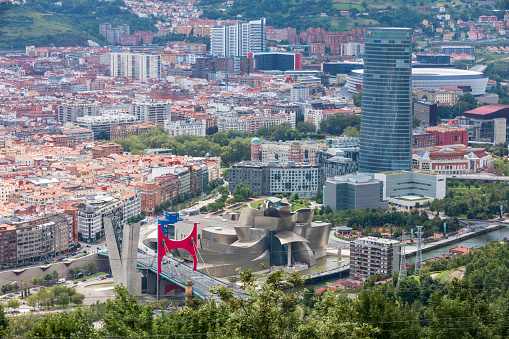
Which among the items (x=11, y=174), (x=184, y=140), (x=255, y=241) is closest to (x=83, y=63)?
(x=184, y=140)

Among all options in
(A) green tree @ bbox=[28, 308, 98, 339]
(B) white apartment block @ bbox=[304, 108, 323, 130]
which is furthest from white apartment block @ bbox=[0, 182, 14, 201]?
(B) white apartment block @ bbox=[304, 108, 323, 130]

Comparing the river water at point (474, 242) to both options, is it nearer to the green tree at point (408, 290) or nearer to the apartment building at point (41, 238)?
the green tree at point (408, 290)

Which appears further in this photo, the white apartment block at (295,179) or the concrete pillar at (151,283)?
the white apartment block at (295,179)

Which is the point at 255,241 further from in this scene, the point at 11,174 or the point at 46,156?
the point at 46,156

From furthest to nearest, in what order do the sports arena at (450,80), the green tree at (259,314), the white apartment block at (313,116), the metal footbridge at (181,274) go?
the sports arena at (450,80)
the white apartment block at (313,116)
the metal footbridge at (181,274)
the green tree at (259,314)

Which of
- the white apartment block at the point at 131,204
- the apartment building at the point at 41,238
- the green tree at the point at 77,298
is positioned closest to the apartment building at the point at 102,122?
the white apartment block at the point at 131,204

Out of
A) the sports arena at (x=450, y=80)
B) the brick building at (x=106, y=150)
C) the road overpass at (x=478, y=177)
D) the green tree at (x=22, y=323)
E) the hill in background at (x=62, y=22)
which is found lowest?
the green tree at (x=22, y=323)
